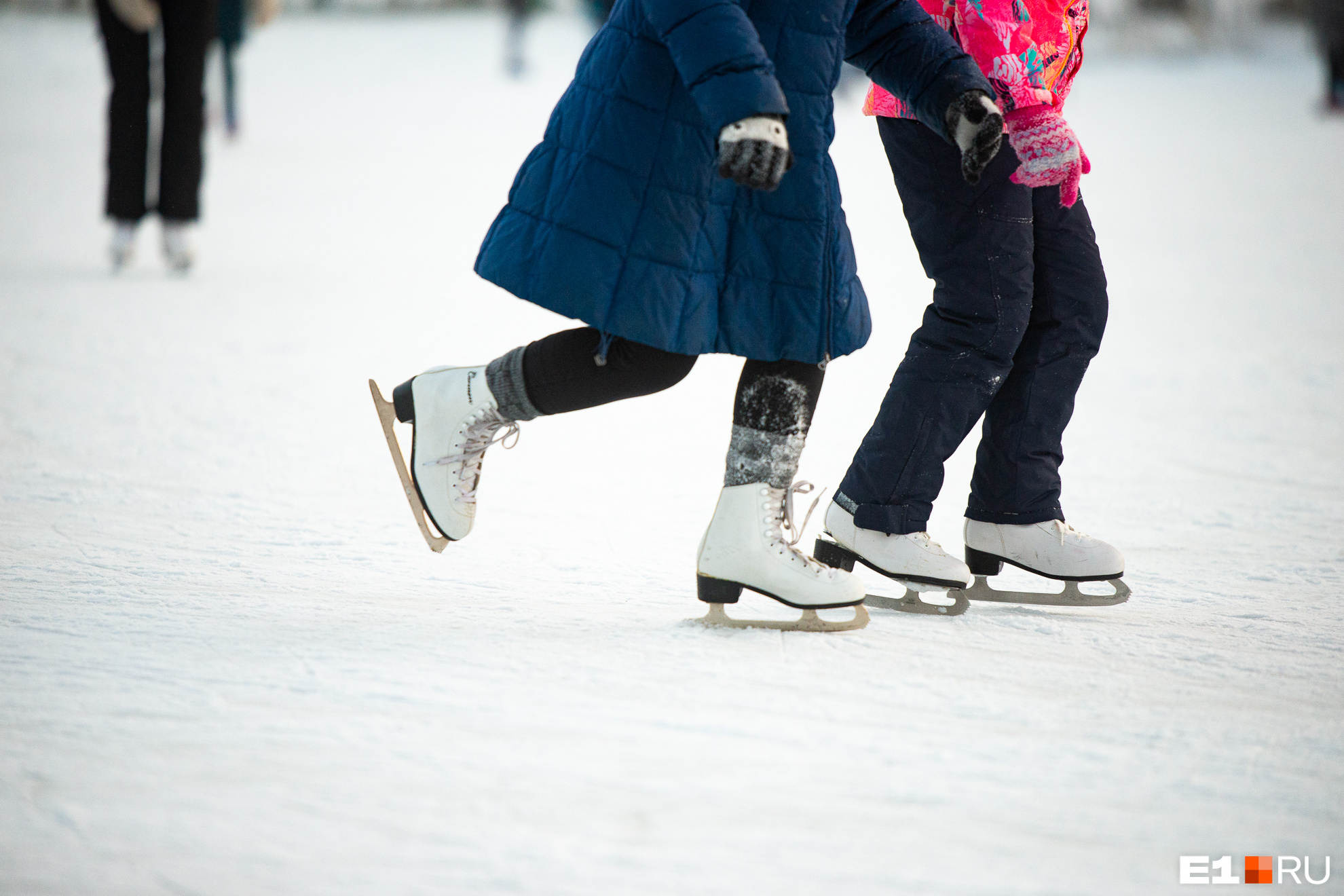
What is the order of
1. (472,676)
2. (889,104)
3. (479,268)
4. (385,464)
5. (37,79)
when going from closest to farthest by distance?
(472,676) → (479,268) → (889,104) → (385,464) → (37,79)

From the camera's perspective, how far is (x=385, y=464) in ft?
8.54

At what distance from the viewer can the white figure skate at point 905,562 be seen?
178 centimetres

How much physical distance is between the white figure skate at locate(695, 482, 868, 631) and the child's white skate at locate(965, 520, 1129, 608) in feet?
1.03

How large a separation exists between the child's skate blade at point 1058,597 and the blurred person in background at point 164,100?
3576 mm

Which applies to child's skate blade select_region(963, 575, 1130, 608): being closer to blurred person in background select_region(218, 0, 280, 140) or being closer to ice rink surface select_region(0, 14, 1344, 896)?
ice rink surface select_region(0, 14, 1344, 896)

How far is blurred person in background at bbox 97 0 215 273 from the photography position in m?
4.43

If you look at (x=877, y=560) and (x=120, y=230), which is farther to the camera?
(x=120, y=230)

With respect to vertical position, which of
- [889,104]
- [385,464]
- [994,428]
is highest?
[889,104]

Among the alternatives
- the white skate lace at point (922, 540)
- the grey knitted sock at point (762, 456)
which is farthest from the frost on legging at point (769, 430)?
the white skate lace at point (922, 540)

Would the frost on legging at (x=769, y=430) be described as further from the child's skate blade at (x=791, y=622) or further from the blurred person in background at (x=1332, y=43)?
the blurred person in background at (x=1332, y=43)

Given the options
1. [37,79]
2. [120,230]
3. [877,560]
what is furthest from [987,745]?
[37,79]

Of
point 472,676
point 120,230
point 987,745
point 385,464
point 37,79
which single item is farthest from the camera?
point 37,79

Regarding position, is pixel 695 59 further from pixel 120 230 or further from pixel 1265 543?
pixel 120 230

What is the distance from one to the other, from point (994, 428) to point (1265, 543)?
2.27 ft
